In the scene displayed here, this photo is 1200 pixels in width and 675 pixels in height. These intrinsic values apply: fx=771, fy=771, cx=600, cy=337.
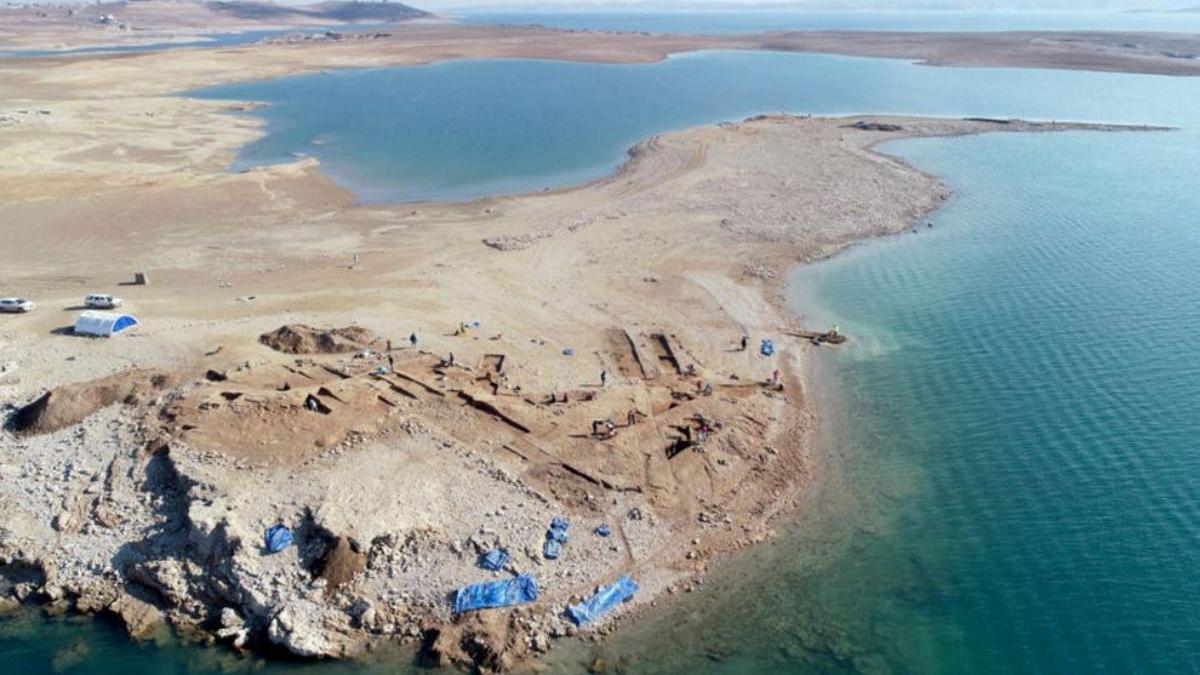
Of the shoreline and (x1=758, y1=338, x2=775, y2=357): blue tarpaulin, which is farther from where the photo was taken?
(x1=758, y1=338, x2=775, y2=357): blue tarpaulin

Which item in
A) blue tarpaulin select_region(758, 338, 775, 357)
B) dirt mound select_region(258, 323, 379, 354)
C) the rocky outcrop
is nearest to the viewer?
the rocky outcrop

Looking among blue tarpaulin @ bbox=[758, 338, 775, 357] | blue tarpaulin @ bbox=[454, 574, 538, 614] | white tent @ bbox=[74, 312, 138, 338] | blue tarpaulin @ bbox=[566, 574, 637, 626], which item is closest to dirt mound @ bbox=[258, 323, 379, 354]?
white tent @ bbox=[74, 312, 138, 338]

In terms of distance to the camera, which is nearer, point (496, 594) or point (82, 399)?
point (496, 594)

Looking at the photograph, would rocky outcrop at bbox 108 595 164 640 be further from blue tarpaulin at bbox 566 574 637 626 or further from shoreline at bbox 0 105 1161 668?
blue tarpaulin at bbox 566 574 637 626

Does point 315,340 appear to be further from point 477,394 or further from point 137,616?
point 137,616

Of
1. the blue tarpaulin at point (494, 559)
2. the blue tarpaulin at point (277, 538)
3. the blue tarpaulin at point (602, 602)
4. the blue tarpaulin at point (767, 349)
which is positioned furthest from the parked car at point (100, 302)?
the blue tarpaulin at point (767, 349)

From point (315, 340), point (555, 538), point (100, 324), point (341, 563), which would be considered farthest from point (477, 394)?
point (100, 324)
